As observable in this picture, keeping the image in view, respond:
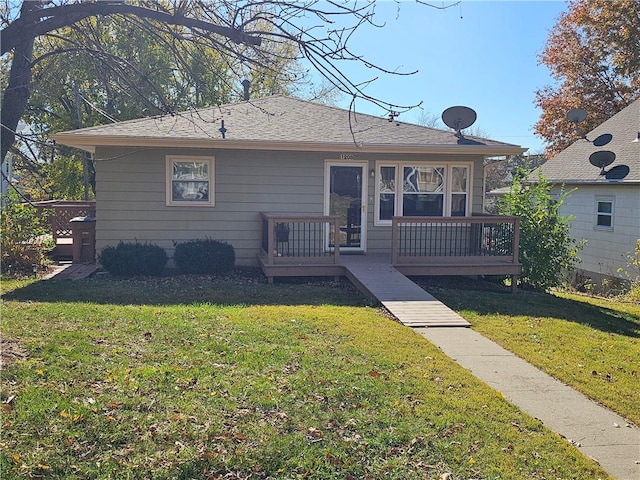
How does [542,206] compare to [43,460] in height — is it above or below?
above

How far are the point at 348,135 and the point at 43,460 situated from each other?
897 centimetres

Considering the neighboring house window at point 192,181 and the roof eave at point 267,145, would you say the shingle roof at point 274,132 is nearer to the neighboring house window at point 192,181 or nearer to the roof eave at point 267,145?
the roof eave at point 267,145

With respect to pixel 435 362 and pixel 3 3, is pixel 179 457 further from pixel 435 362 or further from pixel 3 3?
pixel 3 3

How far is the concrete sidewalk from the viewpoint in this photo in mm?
3742

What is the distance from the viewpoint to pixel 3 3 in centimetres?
538

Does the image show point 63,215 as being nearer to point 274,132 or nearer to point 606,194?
point 274,132

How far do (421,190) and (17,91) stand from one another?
8.39 metres

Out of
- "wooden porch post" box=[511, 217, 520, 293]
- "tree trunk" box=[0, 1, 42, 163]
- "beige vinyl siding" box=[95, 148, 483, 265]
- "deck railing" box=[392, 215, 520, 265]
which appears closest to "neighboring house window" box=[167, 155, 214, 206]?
"beige vinyl siding" box=[95, 148, 483, 265]

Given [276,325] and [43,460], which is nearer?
[43,460]

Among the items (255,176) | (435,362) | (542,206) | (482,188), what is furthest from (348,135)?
(435,362)

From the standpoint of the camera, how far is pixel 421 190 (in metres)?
11.7

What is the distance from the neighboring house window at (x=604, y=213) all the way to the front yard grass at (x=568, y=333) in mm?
5142

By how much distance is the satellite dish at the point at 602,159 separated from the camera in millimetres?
15320

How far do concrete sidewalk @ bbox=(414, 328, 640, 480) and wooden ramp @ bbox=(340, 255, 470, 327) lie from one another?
811 millimetres
